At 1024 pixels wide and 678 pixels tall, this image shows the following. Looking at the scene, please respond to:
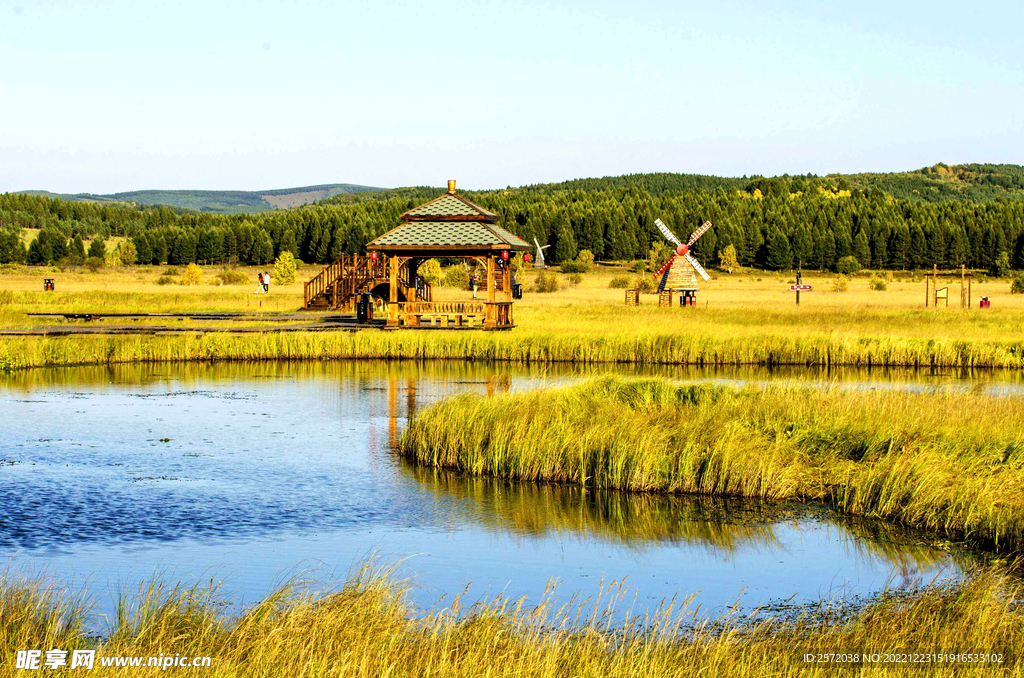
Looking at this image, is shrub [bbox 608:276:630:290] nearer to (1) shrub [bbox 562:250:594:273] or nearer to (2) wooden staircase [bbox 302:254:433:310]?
(1) shrub [bbox 562:250:594:273]

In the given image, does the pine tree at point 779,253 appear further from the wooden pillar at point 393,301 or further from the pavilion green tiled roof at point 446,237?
the wooden pillar at point 393,301

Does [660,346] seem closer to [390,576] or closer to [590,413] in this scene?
[590,413]

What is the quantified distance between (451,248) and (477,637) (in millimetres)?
30959

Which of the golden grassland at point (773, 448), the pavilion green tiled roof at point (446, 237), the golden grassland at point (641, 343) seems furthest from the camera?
the pavilion green tiled roof at point (446, 237)

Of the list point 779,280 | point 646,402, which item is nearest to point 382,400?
point 646,402

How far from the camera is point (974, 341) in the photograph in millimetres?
33812

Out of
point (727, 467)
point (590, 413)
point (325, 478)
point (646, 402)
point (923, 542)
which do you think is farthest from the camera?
point (646, 402)

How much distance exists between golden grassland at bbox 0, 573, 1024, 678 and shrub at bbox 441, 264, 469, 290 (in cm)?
7490

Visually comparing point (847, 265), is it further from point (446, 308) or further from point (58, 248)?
point (58, 248)

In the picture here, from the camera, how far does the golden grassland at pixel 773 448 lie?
13.7 meters

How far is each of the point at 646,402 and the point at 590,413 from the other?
162 cm

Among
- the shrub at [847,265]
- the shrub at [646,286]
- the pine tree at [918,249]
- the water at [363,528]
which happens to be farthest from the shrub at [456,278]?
the water at [363,528]

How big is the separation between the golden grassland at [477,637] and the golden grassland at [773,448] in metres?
4.00

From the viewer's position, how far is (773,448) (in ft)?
52.6
